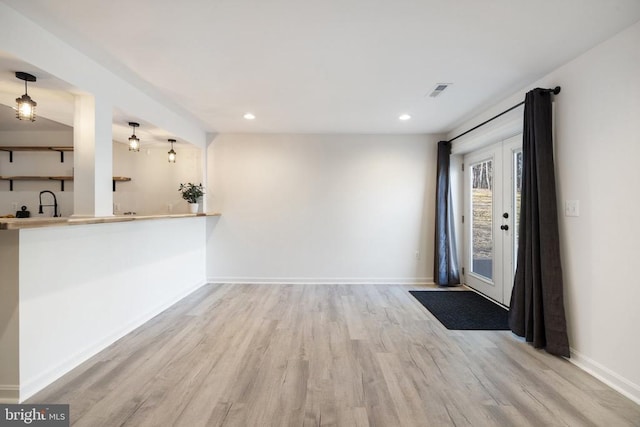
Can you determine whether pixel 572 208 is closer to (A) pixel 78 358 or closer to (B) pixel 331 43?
(B) pixel 331 43

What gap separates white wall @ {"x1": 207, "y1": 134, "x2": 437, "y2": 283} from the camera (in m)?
4.86

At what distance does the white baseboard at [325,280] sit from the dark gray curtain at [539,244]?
6.87ft

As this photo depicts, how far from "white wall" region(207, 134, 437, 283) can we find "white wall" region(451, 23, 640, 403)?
2.50 metres

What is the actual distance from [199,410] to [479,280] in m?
4.00

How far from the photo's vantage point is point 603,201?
215 cm

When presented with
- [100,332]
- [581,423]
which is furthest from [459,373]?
[100,332]

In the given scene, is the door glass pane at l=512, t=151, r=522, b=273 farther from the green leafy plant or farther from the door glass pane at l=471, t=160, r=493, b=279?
the green leafy plant

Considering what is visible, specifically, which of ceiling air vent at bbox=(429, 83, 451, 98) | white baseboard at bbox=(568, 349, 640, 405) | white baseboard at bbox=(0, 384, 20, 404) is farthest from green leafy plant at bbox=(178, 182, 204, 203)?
white baseboard at bbox=(568, 349, 640, 405)

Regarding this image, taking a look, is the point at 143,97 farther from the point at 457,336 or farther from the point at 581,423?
the point at 581,423

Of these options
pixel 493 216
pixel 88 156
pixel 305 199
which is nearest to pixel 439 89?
pixel 493 216

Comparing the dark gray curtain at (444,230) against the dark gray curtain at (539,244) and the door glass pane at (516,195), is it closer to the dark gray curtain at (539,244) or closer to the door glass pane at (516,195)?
the door glass pane at (516,195)

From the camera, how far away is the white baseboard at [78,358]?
1917 millimetres

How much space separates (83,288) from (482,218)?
15.4 feet

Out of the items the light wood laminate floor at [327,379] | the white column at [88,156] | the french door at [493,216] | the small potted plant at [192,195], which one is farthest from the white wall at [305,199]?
the white column at [88,156]
